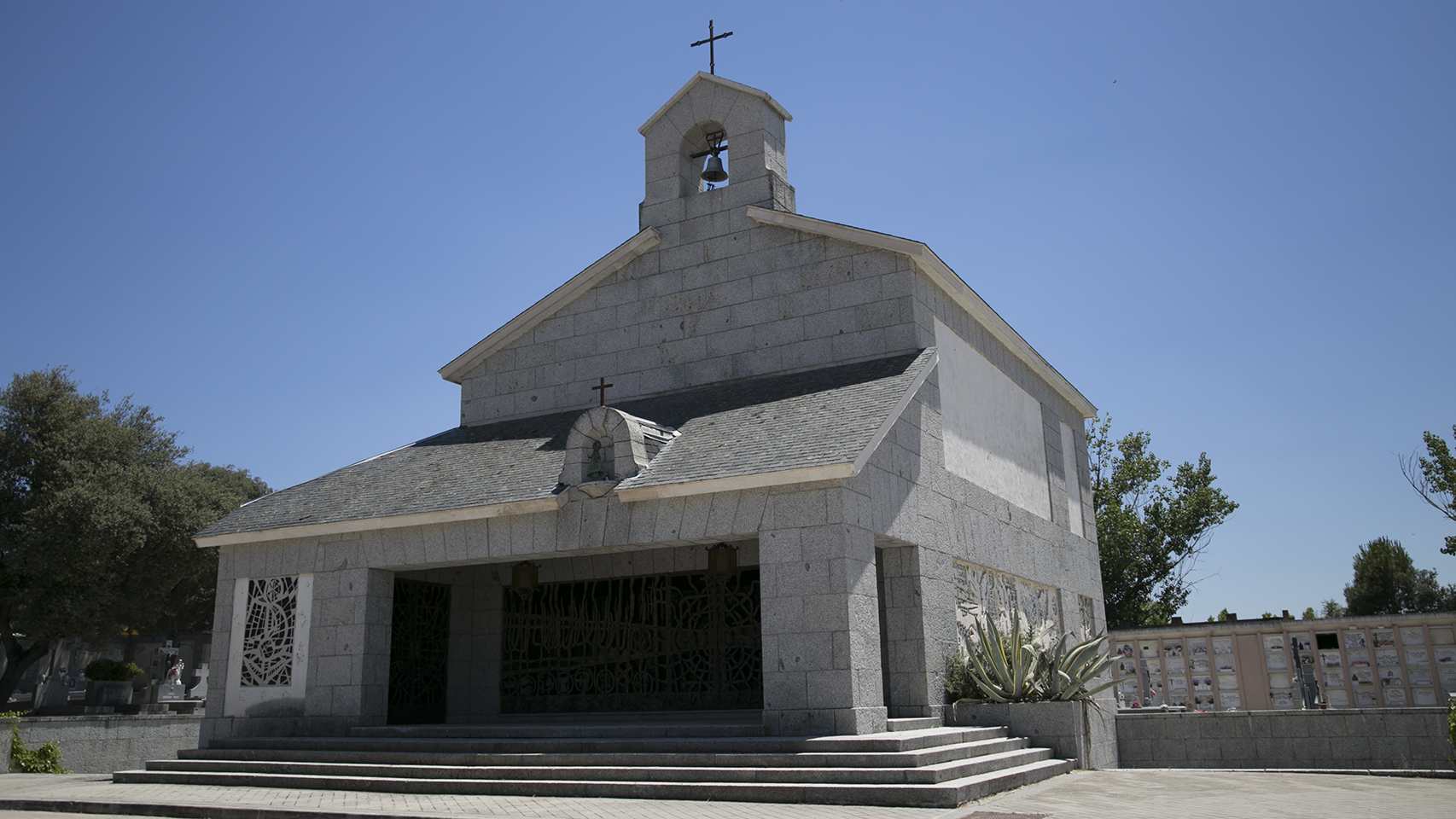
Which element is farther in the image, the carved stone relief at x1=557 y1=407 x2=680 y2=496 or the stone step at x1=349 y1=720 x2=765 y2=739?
the carved stone relief at x1=557 y1=407 x2=680 y2=496

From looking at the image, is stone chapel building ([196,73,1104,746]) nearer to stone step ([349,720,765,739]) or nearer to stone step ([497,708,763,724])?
stone step ([497,708,763,724])

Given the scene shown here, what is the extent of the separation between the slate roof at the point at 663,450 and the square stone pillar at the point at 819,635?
1.06 meters

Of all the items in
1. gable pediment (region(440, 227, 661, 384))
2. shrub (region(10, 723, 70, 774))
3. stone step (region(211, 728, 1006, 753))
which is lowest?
shrub (region(10, 723, 70, 774))

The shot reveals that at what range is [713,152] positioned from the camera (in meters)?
17.9

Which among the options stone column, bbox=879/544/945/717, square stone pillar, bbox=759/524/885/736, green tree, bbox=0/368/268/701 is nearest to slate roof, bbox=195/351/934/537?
square stone pillar, bbox=759/524/885/736

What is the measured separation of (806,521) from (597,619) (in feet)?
19.3

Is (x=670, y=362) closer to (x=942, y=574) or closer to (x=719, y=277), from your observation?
(x=719, y=277)

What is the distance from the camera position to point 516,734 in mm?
12422

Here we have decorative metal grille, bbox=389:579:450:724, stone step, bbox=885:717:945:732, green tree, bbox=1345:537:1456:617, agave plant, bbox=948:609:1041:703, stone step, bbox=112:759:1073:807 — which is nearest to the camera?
stone step, bbox=112:759:1073:807

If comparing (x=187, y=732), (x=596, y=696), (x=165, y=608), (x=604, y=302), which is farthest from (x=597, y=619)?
(x=165, y=608)

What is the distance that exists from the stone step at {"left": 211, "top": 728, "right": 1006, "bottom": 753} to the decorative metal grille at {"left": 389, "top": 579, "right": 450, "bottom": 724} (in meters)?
1.82

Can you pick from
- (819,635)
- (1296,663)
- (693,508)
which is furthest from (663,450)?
(1296,663)

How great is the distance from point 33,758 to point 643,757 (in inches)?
482

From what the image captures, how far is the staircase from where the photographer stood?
950 centimetres
